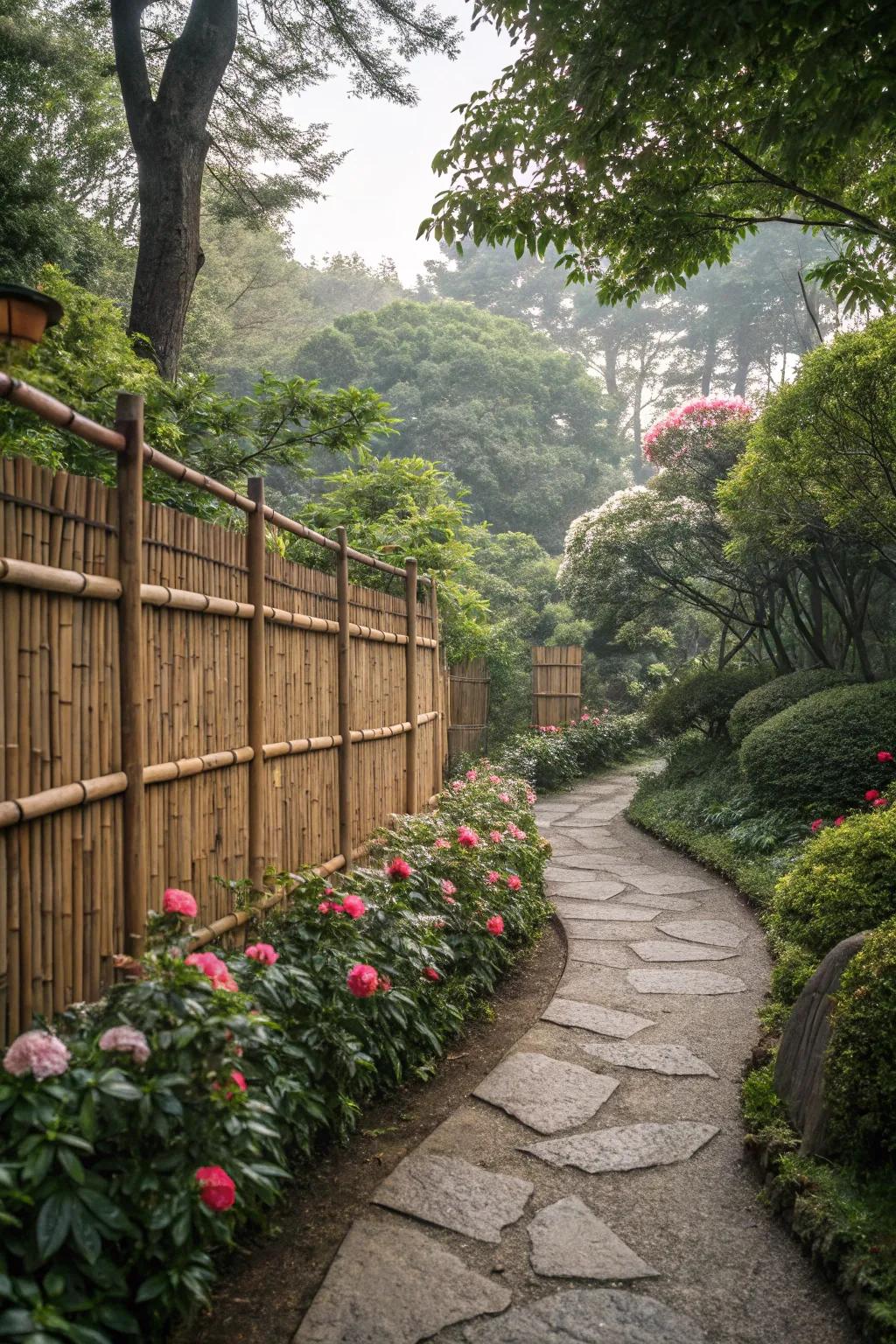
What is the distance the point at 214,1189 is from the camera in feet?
5.93

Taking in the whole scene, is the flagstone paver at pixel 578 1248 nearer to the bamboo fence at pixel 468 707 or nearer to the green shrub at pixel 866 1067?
the green shrub at pixel 866 1067

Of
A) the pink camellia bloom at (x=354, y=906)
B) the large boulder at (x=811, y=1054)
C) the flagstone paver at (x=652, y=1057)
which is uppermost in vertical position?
the pink camellia bloom at (x=354, y=906)

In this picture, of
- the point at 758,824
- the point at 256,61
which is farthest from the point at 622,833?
the point at 256,61

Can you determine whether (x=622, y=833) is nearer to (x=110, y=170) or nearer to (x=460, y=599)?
(x=460, y=599)

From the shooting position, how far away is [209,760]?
3.03 meters

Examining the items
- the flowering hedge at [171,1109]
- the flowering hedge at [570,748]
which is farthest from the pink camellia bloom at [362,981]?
the flowering hedge at [570,748]

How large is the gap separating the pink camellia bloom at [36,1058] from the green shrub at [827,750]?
5.83 metres

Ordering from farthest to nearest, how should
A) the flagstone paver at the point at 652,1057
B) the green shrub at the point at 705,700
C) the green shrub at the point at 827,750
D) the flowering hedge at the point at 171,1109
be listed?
1. the green shrub at the point at 705,700
2. the green shrub at the point at 827,750
3. the flagstone paver at the point at 652,1057
4. the flowering hedge at the point at 171,1109

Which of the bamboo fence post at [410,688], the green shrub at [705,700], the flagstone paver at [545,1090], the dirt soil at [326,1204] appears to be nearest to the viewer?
the dirt soil at [326,1204]

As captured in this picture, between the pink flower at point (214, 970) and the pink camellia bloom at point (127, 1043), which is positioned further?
the pink flower at point (214, 970)

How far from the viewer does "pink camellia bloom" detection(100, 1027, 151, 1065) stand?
1821 mm

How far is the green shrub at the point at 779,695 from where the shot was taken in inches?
325

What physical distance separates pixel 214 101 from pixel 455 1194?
9.71 metres

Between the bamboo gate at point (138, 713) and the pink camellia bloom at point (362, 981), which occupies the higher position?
the bamboo gate at point (138, 713)
